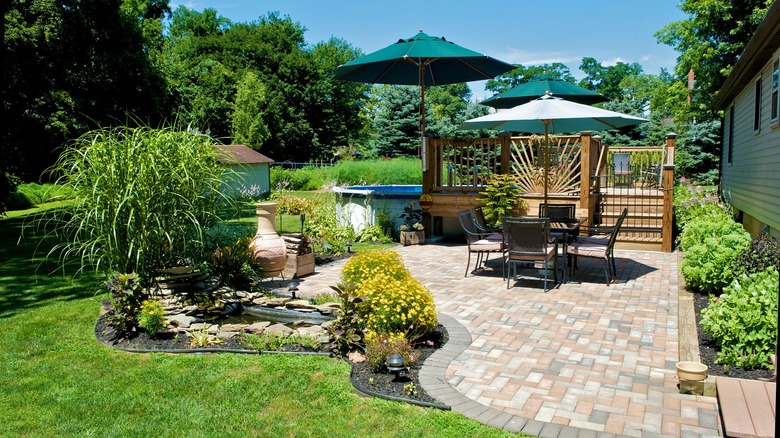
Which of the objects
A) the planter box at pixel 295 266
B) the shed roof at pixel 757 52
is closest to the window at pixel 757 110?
the shed roof at pixel 757 52

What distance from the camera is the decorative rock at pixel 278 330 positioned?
5004mm

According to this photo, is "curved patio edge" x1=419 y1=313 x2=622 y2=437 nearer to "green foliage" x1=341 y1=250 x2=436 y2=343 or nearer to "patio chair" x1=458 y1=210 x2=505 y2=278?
"green foliage" x1=341 y1=250 x2=436 y2=343

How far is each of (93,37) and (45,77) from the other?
1526 mm

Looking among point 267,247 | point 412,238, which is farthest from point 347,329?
point 412,238

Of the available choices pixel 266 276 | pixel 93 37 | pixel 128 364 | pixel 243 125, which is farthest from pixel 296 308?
pixel 243 125

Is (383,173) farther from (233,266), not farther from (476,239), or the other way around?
(233,266)

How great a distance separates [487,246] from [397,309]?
3387 millimetres

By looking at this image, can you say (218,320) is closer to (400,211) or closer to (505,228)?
(505,228)

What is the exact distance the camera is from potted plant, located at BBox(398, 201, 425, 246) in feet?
35.4

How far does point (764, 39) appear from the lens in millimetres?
6844

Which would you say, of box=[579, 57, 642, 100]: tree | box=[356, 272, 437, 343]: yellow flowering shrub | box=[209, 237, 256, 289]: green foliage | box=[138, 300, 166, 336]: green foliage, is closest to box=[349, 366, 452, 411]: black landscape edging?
box=[356, 272, 437, 343]: yellow flowering shrub

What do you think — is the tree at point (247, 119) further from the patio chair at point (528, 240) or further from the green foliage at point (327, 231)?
the patio chair at point (528, 240)

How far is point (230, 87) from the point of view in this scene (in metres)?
35.9

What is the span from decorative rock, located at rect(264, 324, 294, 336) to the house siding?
247 inches
